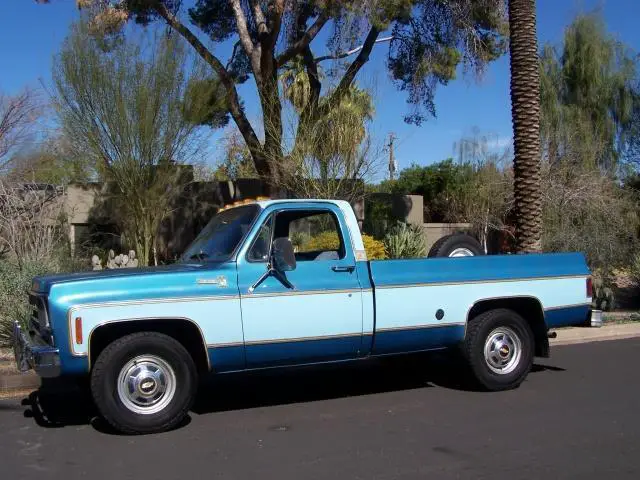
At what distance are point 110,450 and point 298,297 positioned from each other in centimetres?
213

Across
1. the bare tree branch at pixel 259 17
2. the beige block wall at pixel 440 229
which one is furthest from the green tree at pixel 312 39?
the beige block wall at pixel 440 229

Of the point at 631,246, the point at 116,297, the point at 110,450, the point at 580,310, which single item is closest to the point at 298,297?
the point at 116,297

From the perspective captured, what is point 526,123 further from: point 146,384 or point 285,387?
point 146,384

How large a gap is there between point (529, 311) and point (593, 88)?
19819 millimetres

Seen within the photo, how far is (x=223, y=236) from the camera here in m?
7.23

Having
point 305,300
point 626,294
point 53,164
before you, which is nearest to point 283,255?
point 305,300

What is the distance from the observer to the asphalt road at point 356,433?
17.8 feet

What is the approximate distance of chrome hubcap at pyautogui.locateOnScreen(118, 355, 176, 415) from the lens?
628 centimetres

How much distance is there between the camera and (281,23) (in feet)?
52.0

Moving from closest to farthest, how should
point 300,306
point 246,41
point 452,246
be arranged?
point 300,306
point 452,246
point 246,41

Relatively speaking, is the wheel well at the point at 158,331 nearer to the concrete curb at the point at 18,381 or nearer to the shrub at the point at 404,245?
the concrete curb at the point at 18,381

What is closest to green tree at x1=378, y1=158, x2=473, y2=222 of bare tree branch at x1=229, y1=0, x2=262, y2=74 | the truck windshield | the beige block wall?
the beige block wall

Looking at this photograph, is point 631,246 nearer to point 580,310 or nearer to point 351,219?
point 580,310

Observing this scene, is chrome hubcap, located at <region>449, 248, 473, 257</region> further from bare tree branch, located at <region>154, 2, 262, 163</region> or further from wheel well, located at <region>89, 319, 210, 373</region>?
bare tree branch, located at <region>154, 2, 262, 163</region>
